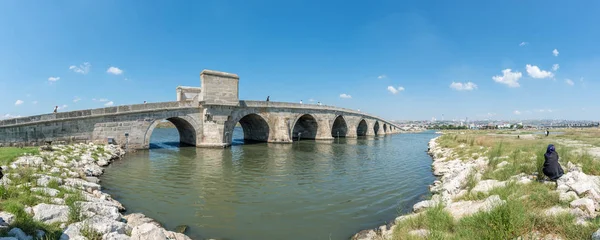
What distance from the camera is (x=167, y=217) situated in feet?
25.6

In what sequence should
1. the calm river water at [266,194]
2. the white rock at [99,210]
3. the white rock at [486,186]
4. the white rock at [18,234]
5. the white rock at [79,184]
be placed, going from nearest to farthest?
the white rock at [18,234] → the white rock at [99,210] → the white rock at [486,186] → the calm river water at [266,194] → the white rock at [79,184]

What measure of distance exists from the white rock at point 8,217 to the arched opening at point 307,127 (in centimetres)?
3248

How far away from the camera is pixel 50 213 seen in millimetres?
5242

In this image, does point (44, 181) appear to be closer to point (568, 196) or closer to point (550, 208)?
point (550, 208)

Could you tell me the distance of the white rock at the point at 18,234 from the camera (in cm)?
→ 408

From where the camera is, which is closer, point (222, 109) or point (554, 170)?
point (554, 170)

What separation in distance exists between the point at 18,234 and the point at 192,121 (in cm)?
2015

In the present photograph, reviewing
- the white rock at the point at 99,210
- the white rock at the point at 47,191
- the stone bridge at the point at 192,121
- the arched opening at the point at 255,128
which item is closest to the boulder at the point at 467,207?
the white rock at the point at 99,210

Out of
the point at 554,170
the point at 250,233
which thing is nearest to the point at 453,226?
the point at 554,170

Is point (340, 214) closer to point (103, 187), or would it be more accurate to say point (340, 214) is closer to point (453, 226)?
point (453, 226)

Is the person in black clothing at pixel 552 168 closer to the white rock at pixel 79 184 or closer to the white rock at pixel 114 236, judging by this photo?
the white rock at pixel 114 236

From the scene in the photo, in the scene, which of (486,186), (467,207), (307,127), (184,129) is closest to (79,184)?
(467,207)

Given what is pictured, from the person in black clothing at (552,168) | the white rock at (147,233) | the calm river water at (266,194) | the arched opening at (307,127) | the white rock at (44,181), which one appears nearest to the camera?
the white rock at (147,233)

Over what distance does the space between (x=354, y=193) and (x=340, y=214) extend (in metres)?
2.48
